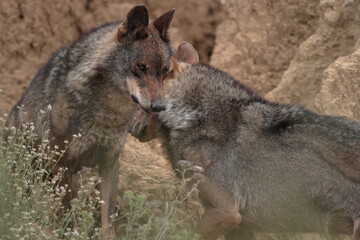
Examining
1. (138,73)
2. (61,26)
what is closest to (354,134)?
(138,73)

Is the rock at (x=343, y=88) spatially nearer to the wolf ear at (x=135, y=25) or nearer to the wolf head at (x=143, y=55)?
the wolf head at (x=143, y=55)

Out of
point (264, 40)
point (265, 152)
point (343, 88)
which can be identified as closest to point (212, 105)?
point (265, 152)

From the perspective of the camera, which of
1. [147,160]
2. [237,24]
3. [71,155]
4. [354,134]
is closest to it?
[354,134]

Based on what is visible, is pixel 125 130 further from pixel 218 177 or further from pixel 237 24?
pixel 237 24

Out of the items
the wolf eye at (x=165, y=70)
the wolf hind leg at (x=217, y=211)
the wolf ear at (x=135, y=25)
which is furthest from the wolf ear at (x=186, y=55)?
the wolf hind leg at (x=217, y=211)

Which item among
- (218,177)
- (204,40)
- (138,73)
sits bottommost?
(204,40)

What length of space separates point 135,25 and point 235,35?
16.9 ft

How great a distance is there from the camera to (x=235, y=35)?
13.4 meters

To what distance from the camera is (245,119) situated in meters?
8.46

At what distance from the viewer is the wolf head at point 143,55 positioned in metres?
8.16

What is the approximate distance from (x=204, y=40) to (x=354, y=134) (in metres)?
6.08

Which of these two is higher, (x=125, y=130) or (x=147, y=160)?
(x=125, y=130)

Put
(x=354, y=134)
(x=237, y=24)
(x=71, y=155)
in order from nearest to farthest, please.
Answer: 1. (x=354, y=134)
2. (x=71, y=155)
3. (x=237, y=24)

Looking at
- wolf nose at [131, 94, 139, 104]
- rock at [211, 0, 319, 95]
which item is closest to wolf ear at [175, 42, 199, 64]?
wolf nose at [131, 94, 139, 104]
